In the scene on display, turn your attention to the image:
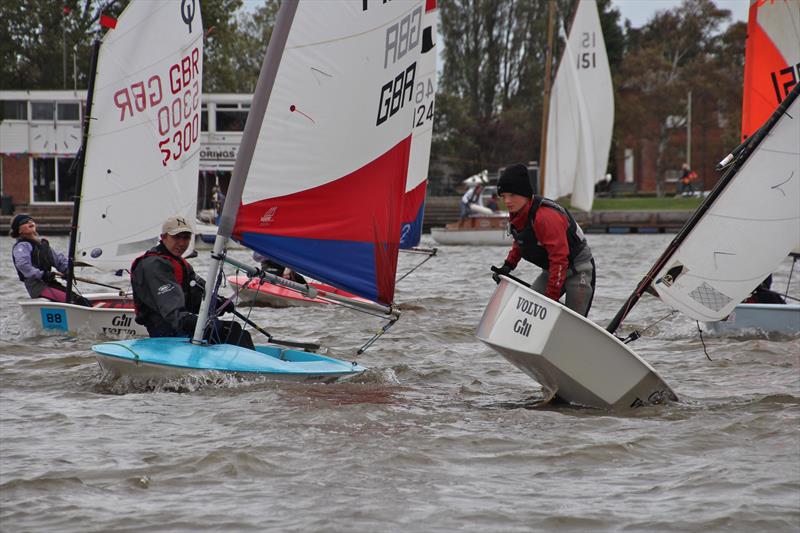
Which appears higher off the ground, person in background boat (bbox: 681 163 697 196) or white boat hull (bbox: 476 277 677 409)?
person in background boat (bbox: 681 163 697 196)

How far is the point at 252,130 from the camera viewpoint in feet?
24.5

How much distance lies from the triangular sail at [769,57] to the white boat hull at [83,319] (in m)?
5.81

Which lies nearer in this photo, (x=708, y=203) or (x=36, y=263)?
(x=708, y=203)

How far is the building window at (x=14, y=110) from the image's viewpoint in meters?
39.9

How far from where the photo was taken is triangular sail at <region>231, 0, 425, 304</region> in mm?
7543

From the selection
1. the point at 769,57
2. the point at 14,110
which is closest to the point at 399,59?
the point at 769,57

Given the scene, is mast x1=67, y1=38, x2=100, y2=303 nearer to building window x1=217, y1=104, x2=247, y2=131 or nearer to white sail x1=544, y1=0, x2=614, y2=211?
white sail x1=544, y1=0, x2=614, y2=211

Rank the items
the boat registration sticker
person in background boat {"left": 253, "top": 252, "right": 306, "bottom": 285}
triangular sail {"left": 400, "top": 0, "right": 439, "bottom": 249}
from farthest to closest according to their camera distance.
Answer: triangular sail {"left": 400, "top": 0, "right": 439, "bottom": 249}, person in background boat {"left": 253, "top": 252, "right": 306, "bottom": 285}, the boat registration sticker

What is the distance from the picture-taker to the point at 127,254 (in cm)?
1155

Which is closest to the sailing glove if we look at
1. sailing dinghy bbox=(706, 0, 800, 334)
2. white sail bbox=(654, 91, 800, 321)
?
white sail bbox=(654, 91, 800, 321)

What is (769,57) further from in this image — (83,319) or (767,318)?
(83,319)

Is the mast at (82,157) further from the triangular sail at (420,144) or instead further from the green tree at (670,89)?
the green tree at (670,89)

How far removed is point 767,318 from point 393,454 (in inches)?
237

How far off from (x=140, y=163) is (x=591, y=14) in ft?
66.0
